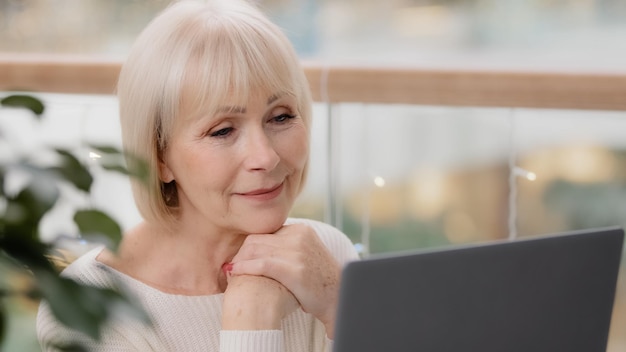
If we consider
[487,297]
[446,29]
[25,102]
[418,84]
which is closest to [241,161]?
[487,297]

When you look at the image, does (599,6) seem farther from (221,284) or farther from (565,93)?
(221,284)

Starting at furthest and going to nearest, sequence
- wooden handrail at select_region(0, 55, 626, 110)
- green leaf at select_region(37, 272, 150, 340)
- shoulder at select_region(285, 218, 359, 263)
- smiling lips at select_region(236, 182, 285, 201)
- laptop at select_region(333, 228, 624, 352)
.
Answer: wooden handrail at select_region(0, 55, 626, 110), shoulder at select_region(285, 218, 359, 263), smiling lips at select_region(236, 182, 285, 201), laptop at select_region(333, 228, 624, 352), green leaf at select_region(37, 272, 150, 340)

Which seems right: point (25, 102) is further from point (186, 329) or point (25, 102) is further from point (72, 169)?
point (186, 329)

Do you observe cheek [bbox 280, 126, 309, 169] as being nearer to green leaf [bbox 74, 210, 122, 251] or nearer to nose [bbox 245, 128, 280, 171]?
nose [bbox 245, 128, 280, 171]

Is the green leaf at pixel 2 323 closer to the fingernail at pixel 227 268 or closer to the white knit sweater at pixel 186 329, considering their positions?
the white knit sweater at pixel 186 329

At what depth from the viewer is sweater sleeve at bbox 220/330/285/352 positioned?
142 cm

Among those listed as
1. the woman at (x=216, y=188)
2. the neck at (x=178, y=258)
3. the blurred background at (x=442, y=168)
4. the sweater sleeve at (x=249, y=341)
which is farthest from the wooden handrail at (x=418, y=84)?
the sweater sleeve at (x=249, y=341)

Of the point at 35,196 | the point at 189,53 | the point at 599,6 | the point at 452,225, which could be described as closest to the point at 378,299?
the point at 35,196

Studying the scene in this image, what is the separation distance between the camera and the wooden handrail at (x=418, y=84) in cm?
197

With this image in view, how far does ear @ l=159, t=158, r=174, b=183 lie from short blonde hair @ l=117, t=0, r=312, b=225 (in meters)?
0.01

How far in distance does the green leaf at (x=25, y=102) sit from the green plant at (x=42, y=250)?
0.06 m

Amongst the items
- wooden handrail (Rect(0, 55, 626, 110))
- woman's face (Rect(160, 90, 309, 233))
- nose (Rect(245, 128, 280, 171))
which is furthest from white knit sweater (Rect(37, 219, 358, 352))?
wooden handrail (Rect(0, 55, 626, 110))

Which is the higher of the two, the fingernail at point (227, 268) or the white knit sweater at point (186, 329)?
the fingernail at point (227, 268)

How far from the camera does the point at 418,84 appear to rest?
208 centimetres
